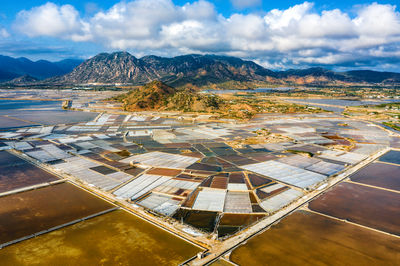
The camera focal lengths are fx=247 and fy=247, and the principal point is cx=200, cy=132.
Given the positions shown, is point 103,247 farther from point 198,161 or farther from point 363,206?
point 363,206

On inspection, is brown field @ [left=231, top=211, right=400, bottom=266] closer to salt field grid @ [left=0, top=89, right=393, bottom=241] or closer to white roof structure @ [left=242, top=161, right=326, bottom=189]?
salt field grid @ [left=0, top=89, right=393, bottom=241]

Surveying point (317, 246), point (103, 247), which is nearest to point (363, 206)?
point (317, 246)

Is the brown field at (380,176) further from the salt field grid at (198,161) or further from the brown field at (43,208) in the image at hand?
the brown field at (43,208)

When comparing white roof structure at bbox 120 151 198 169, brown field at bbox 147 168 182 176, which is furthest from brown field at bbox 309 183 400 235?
white roof structure at bbox 120 151 198 169

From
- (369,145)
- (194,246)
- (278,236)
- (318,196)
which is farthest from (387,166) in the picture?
(194,246)

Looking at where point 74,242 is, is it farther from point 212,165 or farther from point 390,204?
point 390,204
